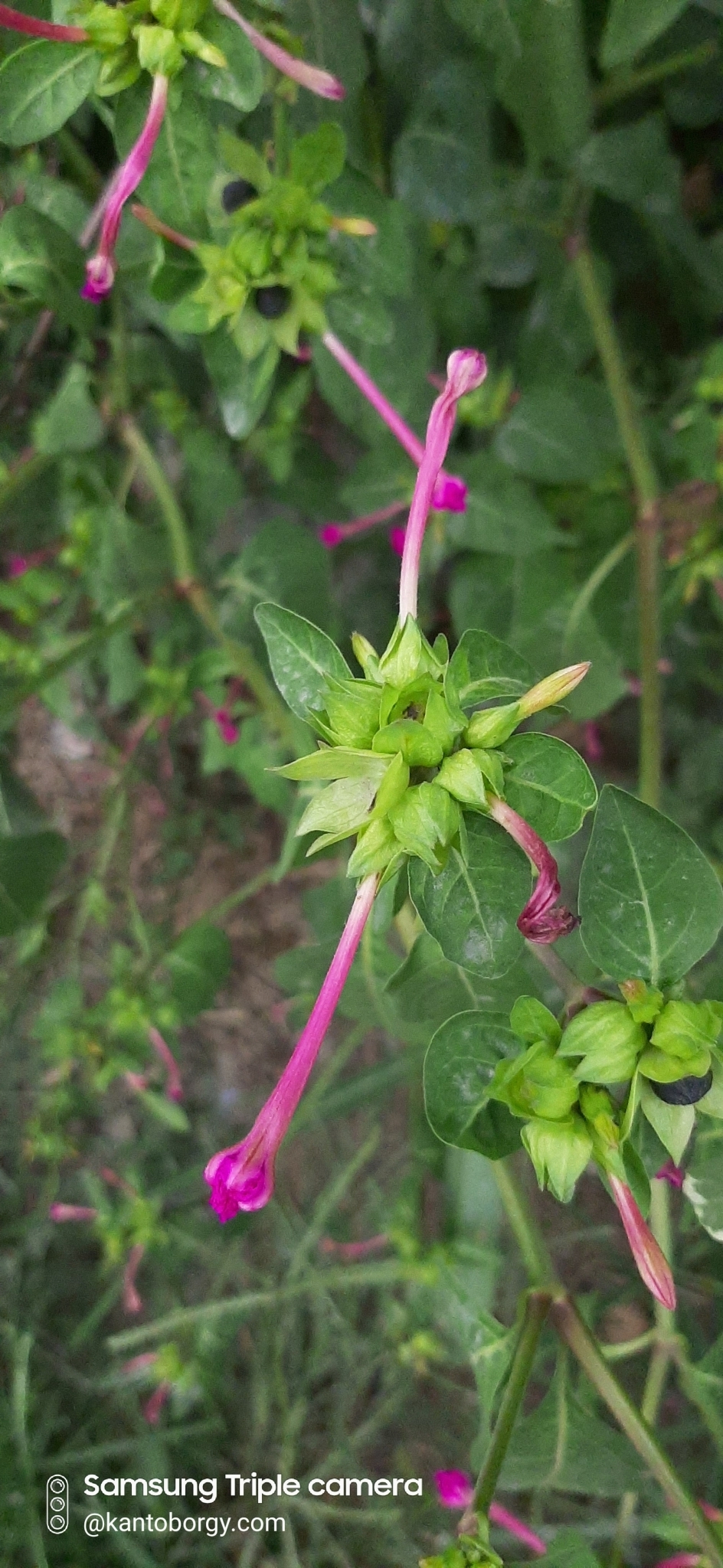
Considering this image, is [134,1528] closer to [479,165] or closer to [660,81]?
[479,165]

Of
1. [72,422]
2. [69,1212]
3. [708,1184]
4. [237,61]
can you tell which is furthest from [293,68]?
[69,1212]

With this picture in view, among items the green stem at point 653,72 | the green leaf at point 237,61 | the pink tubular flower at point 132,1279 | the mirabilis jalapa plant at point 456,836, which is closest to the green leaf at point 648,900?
the mirabilis jalapa plant at point 456,836

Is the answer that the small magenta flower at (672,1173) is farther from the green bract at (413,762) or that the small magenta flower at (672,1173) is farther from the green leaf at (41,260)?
the green leaf at (41,260)

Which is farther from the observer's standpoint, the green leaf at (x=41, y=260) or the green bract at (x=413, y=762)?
the green leaf at (x=41, y=260)

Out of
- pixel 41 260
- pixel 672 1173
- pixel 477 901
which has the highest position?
pixel 41 260

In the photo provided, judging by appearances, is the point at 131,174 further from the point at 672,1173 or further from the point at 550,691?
the point at 672,1173

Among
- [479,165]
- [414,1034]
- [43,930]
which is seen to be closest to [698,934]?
[414,1034]
